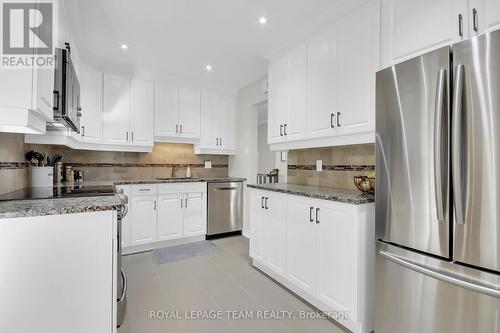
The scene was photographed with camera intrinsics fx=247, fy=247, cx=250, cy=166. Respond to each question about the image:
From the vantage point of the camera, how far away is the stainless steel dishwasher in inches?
158

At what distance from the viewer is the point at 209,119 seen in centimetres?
435

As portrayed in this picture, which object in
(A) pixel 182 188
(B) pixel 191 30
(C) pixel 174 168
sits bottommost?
(A) pixel 182 188

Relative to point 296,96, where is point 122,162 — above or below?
below

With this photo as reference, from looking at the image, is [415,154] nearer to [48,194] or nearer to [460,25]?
[460,25]

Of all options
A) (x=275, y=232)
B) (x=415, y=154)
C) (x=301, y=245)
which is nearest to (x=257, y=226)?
(x=275, y=232)

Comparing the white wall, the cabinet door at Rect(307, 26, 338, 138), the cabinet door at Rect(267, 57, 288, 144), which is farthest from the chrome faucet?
the cabinet door at Rect(307, 26, 338, 138)

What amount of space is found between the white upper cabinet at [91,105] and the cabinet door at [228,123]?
188 centimetres

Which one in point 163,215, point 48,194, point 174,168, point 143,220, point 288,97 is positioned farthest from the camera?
point 174,168

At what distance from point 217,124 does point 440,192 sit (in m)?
3.61

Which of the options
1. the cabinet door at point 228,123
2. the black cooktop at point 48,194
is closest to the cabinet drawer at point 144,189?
the black cooktop at point 48,194

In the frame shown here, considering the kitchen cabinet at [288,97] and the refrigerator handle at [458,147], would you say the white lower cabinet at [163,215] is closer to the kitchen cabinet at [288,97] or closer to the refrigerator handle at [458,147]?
the kitchen cabinet at [288,97]

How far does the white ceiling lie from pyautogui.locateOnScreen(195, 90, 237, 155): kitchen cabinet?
91cm

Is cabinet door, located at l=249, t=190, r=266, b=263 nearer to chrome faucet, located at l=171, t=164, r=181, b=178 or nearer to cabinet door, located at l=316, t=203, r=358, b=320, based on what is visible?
cabinet door, located at l=316, t=203, r=358, b=320

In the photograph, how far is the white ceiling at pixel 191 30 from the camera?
2096mm
